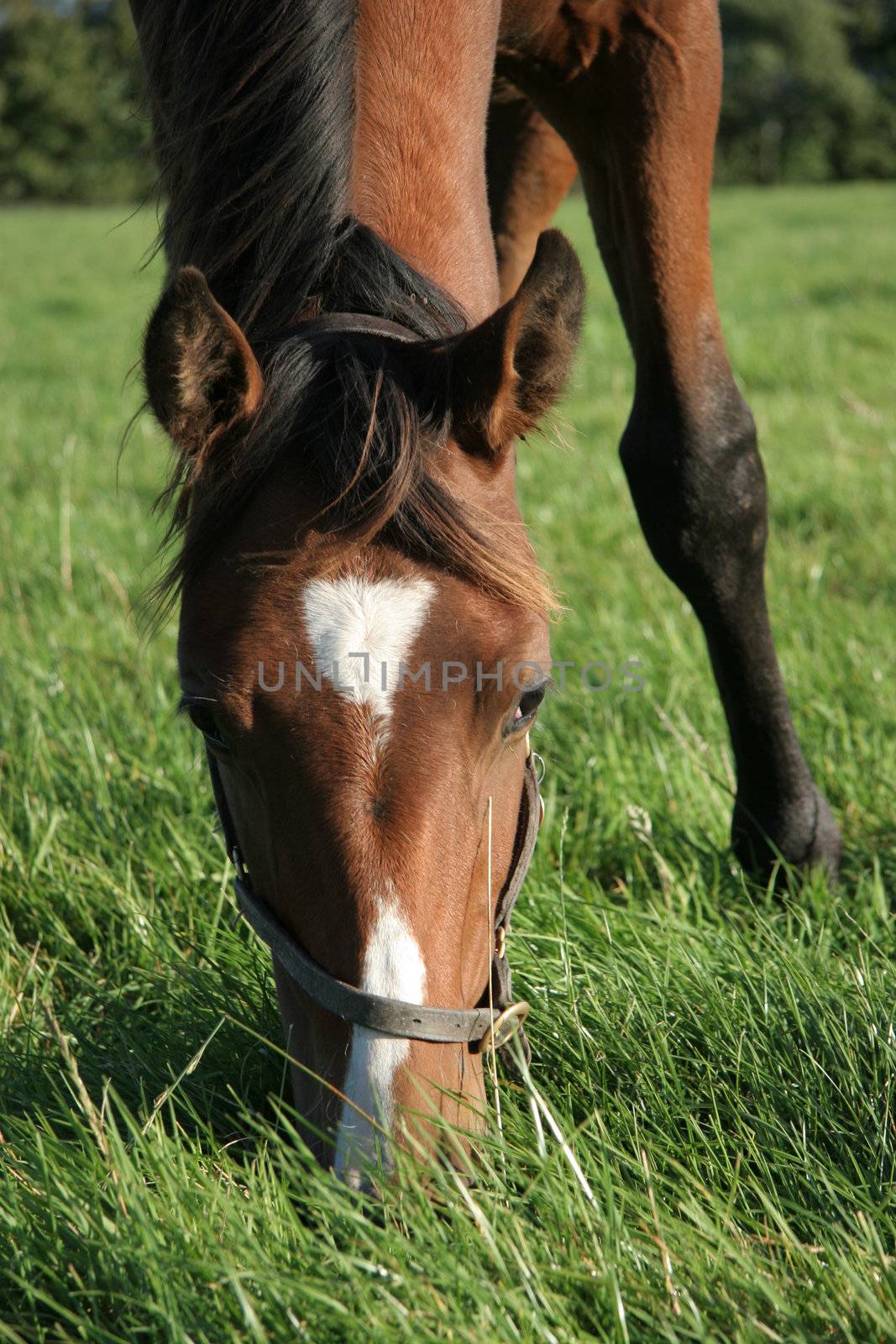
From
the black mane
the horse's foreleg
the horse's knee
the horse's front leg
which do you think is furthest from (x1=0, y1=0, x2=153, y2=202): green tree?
the black mane

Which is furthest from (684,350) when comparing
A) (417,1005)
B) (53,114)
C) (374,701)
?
(53,114)

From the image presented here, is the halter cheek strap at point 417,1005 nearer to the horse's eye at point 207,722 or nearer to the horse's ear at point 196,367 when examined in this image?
the horse's eye at point 207,722

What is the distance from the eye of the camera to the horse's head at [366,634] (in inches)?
59.3

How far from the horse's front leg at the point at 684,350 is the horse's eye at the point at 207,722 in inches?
51.4

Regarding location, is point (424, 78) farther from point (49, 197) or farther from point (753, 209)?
point (49, 197)

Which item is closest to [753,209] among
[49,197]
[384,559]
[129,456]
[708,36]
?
[129,456]

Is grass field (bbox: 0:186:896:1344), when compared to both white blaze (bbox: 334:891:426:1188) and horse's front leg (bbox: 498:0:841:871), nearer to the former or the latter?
white blaze (bbox: 334:891:426:1188)

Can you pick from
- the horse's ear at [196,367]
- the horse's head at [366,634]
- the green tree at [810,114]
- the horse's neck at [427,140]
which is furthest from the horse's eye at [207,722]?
the green tree at [810,114]

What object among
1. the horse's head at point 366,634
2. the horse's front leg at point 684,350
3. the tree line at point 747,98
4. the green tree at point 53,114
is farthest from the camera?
the tree line at point 747,98

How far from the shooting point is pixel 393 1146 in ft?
4.75

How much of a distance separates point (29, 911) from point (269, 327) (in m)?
1.40

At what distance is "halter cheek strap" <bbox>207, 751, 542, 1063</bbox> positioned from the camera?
1.47m

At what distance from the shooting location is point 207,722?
171 cm

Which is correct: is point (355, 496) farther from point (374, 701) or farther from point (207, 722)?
point (207, 722)
